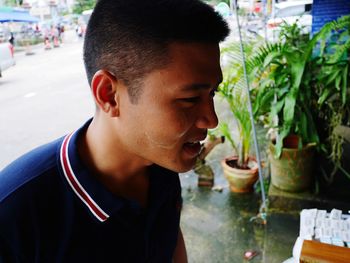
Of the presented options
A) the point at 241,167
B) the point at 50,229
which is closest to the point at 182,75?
the point at 50,229

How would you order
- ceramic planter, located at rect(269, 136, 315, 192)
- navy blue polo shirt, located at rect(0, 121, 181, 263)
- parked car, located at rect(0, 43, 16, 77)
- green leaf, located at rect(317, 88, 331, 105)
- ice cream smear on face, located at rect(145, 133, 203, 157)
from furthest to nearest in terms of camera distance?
1. parked car, located at rect(0, 43, 16, 77)
2. ceramic planter, located at rect(269, 136, 315, 192)
3. green leaf, located at rect(317, 88, 331, 105)
4. ice cream smear on face, located at rect(145, 133, 203, 157)
5. navy blue polo shirt, located at rect(0, 121, 181, 263)

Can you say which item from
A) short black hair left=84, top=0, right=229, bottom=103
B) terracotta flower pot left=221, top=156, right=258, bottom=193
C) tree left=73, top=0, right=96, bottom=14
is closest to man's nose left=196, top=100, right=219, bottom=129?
short black hair left=84, top=0, right=229, bottom=103

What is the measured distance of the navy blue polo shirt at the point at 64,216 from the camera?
783mm

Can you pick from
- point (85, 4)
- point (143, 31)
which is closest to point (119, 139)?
point (143, 31)

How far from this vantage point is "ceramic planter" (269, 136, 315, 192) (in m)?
2.67

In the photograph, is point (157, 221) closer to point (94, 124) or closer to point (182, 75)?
point (94, 124)

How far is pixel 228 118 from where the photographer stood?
539 cm

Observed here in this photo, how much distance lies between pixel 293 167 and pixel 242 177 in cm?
51

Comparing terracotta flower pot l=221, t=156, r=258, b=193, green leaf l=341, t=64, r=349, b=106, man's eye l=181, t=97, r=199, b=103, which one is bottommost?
terracotta flower pot l=221, t=156, r=258, b=193

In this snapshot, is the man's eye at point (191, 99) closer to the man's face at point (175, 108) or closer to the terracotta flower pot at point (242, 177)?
the man's face at point (175, 108)

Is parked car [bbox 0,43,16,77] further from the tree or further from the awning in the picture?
the tree

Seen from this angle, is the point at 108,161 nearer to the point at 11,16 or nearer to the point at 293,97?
the point at 293,97

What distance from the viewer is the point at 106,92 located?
89 cm

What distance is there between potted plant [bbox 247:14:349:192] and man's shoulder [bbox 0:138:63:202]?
1957 millimetres
